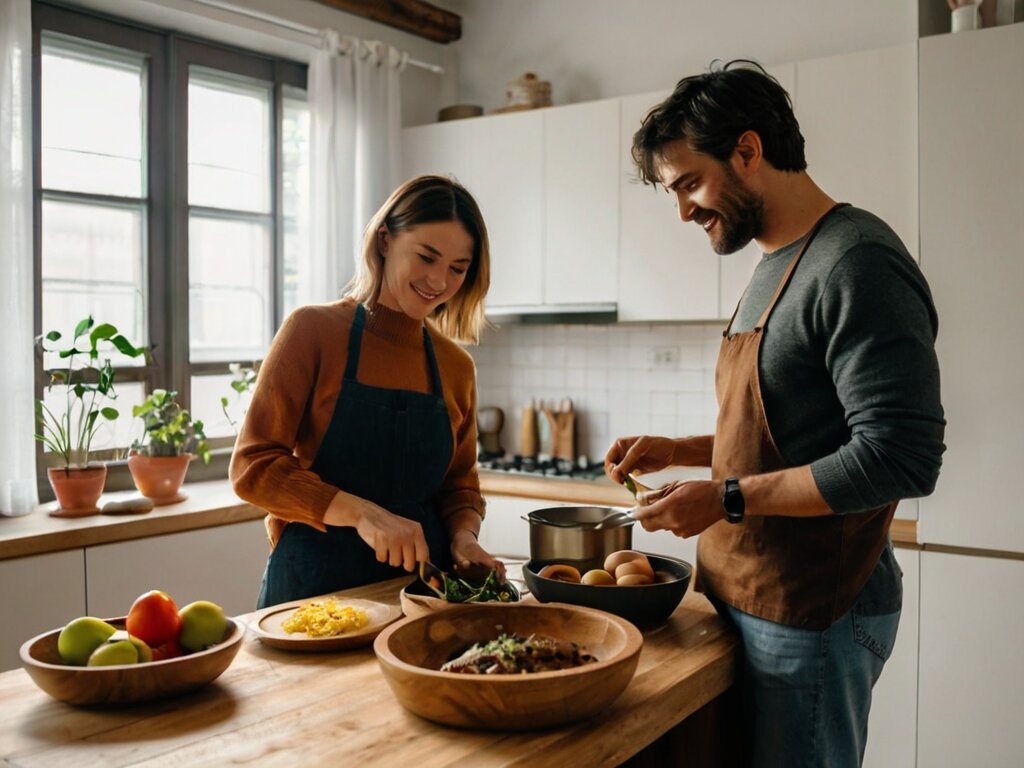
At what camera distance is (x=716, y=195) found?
1690mm

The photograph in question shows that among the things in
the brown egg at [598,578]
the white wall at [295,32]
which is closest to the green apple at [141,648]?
the brown egg at [598,578]

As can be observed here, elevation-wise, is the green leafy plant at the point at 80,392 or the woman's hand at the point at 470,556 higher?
the green leafy plant at the point at 80,392

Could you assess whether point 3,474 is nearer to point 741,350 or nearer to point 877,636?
point 741,350

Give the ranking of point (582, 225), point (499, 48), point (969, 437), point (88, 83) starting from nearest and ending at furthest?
point (969, 437)
point (88, 83)
point (582, 225)
point (499, 48)

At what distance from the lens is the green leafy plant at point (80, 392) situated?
3041 millimetres

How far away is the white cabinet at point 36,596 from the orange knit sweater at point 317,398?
111cm

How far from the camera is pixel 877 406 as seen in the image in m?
1.40

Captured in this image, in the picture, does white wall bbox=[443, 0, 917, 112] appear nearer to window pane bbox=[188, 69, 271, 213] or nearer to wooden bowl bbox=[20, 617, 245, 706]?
window pane bbox=[188, 69, 271, 213]

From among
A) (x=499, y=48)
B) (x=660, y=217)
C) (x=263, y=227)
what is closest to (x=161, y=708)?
(x=660, y=217)

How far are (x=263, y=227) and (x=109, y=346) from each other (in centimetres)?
84

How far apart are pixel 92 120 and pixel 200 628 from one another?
2.67 m

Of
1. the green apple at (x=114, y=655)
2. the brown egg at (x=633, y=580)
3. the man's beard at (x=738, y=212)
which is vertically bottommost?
the green apple at (x=114, y=655)

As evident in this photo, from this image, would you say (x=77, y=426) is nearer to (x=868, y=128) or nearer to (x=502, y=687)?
(x=502, y=687)

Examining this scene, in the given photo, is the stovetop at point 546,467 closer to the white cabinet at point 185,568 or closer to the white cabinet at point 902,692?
the white cabinet at point 185,568
